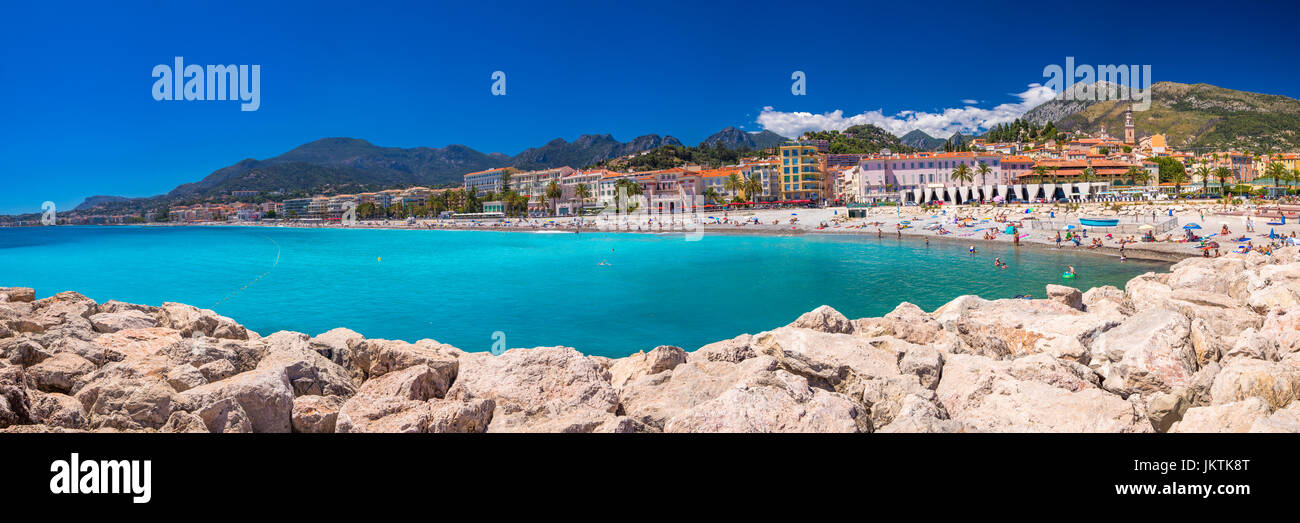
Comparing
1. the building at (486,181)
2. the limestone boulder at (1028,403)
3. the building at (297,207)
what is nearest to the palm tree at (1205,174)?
the limestone boulder at (1028,403)

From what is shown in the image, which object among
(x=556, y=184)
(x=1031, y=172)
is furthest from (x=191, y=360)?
(x=556, y=184)

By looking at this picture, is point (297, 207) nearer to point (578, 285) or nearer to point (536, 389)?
point (578, 285)

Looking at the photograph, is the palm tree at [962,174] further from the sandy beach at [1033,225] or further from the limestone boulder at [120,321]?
the limestone boulder at [120,321]

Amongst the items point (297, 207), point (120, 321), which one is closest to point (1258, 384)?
point (120, 321)

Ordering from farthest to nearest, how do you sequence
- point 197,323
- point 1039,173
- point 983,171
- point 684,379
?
point 983,171 < point 1039,173 < point 197,323 < point 684,379

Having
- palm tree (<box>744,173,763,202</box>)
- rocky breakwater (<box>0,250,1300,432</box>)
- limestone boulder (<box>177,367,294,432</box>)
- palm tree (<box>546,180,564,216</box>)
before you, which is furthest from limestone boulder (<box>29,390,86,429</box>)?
palm tree (<box>546,180,564,216</box>)

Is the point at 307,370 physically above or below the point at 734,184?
below
